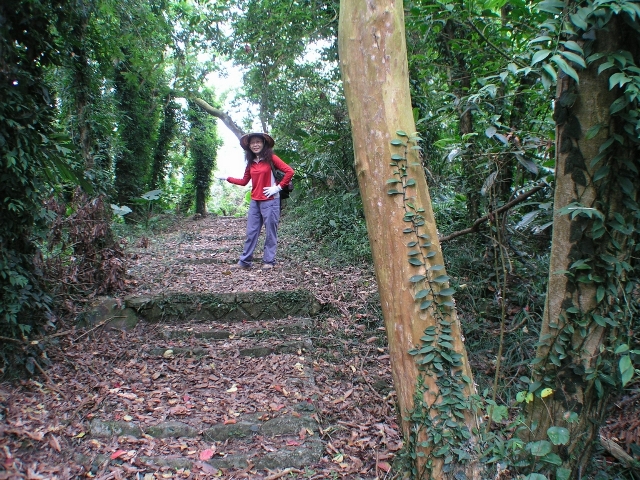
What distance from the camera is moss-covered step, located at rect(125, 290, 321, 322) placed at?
4.77 m

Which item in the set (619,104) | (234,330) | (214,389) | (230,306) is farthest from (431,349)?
(230,306)

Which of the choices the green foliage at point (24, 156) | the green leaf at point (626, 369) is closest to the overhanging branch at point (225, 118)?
the green foliage at point (24, 156)

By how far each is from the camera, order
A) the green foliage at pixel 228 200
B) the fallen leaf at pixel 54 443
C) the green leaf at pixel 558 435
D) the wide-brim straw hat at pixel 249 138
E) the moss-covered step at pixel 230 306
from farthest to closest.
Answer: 1. the green foliage at pixel 228 200
2. the wide-brim straw hat at pixel 249 138
3. the moss-covered step at pixel 230 306
4. the fallen leaf at pixel 54 443
5. the green leaf at pixel 558 435

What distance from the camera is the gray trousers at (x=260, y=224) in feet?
20.0

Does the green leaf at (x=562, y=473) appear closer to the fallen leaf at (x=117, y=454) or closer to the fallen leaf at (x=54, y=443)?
the fallen leaf at (x=117, y=454)

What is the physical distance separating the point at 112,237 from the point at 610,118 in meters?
4.86

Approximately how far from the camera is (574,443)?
233cm

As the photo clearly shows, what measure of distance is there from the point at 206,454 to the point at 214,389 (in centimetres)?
76

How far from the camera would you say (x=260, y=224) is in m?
6.17

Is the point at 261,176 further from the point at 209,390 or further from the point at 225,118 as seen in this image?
the point at 225,118

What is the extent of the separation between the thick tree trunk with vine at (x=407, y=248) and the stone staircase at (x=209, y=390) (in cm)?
103

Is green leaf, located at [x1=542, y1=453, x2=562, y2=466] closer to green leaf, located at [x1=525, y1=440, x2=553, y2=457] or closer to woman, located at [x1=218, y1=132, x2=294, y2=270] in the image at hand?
green leaf, located at [x1=525, y1=440, x2=553, y2=457]

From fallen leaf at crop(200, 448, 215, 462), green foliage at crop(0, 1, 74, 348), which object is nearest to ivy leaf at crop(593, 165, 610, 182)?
fallen leaf at crop(200, 448, 215, 462)

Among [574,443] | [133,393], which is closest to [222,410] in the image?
[133,393]
